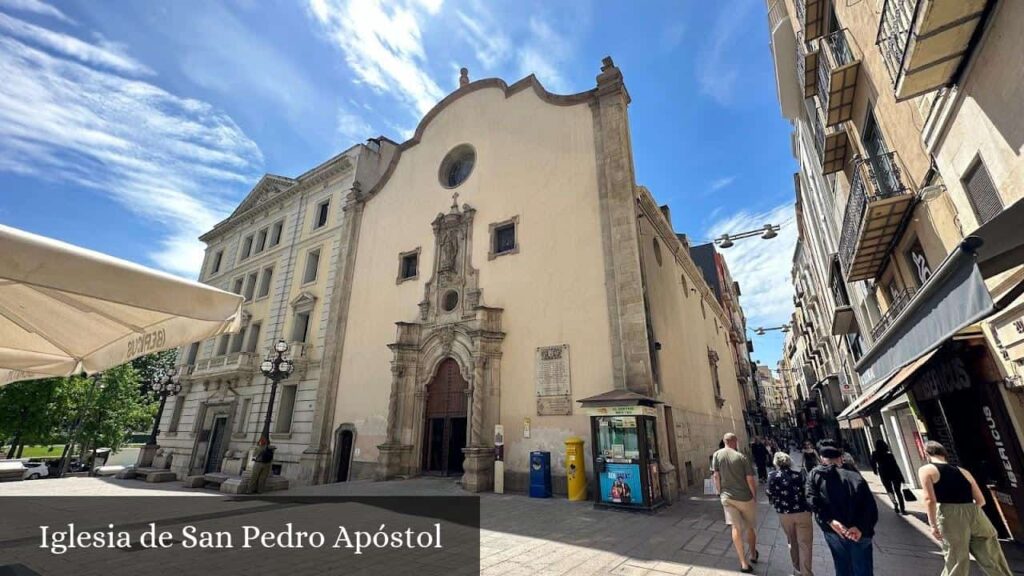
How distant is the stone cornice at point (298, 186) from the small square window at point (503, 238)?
34.8 feet

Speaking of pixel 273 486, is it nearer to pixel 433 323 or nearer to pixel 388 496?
pixel 388 496

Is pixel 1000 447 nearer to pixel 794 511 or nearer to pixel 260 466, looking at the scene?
pixel 794 511

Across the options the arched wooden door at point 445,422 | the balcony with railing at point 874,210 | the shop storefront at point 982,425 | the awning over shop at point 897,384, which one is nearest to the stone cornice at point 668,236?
the balcony with railing at point 874,210

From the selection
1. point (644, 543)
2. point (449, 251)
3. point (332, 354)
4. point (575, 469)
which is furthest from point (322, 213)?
point (644, 543)

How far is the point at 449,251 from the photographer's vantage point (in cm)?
1541

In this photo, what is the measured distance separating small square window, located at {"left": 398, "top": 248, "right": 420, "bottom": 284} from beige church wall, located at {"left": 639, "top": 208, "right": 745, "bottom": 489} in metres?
8.60

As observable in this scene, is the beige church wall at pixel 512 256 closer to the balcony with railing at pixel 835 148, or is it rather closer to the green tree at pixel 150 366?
the balcony with railing at pixel 835 148

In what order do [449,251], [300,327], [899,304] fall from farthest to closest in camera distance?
[300,327], [449,251], [899,304]

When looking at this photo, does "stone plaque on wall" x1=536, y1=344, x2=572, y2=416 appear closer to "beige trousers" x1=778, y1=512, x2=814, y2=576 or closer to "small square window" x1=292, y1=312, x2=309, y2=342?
"beige trousers" x1=778, y1=512, x2=814, y2=576

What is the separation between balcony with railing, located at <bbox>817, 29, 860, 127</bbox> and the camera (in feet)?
25.3

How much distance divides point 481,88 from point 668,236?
10074 mm

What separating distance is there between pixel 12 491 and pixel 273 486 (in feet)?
27.1

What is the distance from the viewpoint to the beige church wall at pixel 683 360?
1292cm

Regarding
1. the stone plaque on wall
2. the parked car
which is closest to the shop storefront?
the stone plaque on wall
